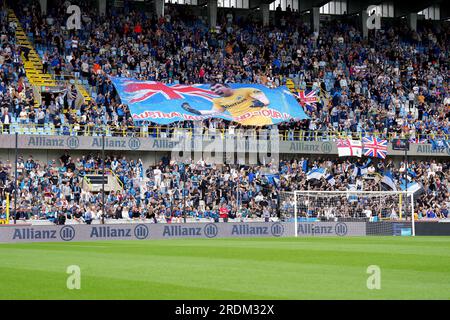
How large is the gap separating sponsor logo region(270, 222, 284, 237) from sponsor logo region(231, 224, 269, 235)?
283 millimetres

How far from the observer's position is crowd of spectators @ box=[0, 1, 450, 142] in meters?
52.7

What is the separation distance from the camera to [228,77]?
5703 centimetres

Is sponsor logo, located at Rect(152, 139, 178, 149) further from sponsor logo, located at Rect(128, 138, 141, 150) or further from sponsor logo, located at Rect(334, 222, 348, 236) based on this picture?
sponsor logo, located at Rect(334, 222, 348, 236)

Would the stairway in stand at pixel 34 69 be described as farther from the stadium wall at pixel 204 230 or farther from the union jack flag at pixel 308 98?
the union jack flag at pixel 308 98

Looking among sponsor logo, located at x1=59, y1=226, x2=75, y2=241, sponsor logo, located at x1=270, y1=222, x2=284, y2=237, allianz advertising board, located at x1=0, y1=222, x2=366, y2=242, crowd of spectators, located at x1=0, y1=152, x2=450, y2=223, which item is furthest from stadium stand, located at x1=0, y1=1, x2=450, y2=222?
sponsor logo, located at x1=59, y1=226, x2=75, y2=241

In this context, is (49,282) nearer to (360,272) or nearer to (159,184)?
(360,272)

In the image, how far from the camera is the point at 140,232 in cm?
3866

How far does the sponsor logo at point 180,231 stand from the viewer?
1558 inches

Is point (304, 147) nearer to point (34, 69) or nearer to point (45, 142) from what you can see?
point (45, 142)

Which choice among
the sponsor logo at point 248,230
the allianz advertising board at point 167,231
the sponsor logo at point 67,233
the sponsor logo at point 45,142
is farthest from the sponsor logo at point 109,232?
the sponsor logo at point 45,142

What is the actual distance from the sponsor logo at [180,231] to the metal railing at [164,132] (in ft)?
34.7

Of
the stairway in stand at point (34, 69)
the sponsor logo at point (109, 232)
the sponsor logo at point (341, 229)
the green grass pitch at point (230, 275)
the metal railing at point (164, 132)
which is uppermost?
the stairway in stand at point (34, 69)
